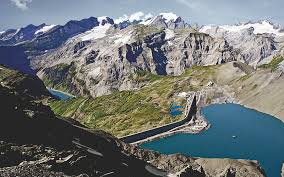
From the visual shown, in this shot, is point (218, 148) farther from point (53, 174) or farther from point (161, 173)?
point (53, 174)

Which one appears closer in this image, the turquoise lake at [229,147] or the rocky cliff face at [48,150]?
the rocky cliff face at [48,150]

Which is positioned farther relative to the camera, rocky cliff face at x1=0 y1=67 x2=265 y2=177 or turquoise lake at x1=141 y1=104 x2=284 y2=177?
turquoise lake at x1=141 y1=104 x2=284 y2=177

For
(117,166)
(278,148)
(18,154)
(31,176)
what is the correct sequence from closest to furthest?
(31,176) → (18,154) → (117,166) → (278,148)

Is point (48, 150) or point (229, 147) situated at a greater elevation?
point (48, 150)

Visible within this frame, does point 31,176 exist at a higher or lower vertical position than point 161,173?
higher

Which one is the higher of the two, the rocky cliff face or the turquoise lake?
the rocky cliff face

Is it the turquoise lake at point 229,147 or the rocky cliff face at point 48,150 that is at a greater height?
the rocky cliff face at point 48,150

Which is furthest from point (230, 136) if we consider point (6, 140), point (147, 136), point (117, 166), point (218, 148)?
point (6, 140)

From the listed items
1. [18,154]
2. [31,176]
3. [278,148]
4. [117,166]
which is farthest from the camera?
[278,148]

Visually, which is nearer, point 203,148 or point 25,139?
point 25,139

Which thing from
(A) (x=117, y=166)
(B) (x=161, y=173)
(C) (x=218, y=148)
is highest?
(A) (x=117, y=166)

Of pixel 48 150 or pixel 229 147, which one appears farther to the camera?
pixel 229 147
